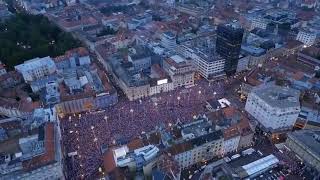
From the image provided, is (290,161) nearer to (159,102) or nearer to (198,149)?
(198,149)

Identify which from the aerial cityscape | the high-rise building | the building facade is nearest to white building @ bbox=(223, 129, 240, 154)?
the aerial cityscape

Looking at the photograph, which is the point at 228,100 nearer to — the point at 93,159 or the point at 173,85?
the point at 173,85

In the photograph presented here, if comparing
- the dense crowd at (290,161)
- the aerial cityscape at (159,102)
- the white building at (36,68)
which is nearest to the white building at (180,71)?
the aerial cityscape at (159,102)

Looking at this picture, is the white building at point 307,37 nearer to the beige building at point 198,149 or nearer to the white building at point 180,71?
the white building at point 180,71

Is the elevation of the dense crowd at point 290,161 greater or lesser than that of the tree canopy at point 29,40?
lesser

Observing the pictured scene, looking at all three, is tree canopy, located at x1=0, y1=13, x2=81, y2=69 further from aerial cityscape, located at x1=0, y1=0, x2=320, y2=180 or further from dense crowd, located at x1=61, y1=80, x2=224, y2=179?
dense crowd, located at x1=61, y1=80, x2=224, y2=179

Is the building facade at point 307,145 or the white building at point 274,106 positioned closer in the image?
the building facade at point 307,145
